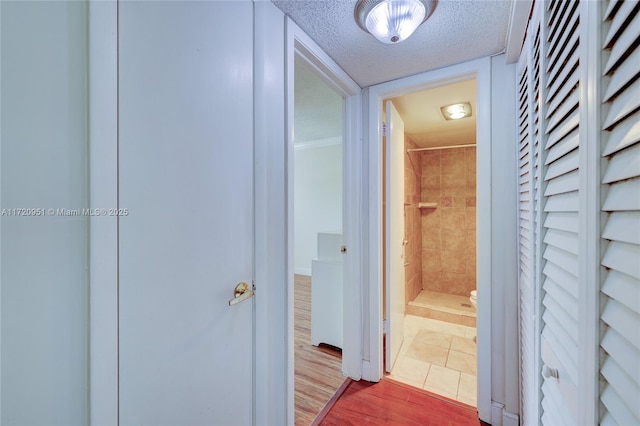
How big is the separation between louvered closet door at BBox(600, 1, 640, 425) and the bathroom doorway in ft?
5.04

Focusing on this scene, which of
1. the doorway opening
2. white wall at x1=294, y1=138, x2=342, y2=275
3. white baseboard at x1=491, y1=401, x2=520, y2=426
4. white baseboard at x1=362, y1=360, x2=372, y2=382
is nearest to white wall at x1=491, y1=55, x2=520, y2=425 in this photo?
white baseboard at x1=491, y1=401, x2=520, y2=426

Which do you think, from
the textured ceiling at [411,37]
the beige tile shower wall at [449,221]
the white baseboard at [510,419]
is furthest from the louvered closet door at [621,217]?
the beige tile shower wall at [449,221]

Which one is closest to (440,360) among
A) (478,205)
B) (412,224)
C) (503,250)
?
(503,250)

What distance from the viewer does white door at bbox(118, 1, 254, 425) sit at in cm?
69

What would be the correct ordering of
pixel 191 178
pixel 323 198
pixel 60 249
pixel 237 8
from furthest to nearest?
pixel 323 198
pixel 237 8
pixel 191 178
pixel 60 249

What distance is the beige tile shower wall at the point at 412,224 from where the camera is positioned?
308 centimetres

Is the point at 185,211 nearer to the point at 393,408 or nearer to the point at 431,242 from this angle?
the point at 393,408

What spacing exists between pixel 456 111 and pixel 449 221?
186cm

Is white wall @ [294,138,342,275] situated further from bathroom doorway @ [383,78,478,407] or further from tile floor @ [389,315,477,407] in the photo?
tile floor @ [389,315,477,407]

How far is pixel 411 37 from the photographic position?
1334 millimetres

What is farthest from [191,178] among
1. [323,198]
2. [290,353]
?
[323,198]

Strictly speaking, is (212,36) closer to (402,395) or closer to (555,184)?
(555,184)

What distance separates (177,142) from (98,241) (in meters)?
0.35

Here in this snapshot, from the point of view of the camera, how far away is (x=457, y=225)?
3.71m
